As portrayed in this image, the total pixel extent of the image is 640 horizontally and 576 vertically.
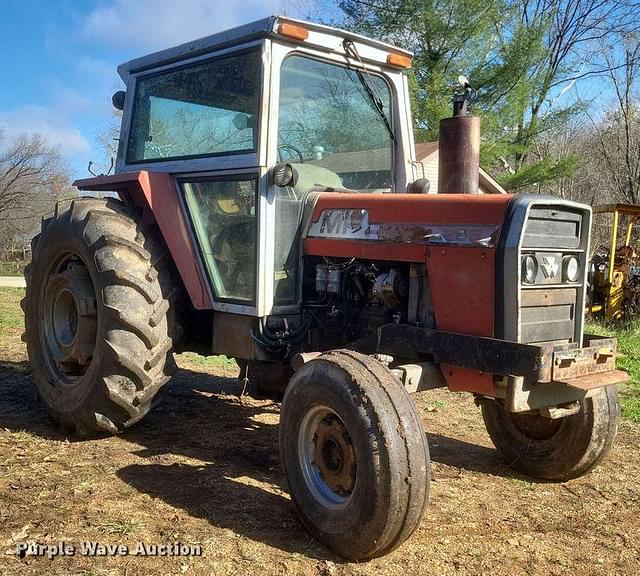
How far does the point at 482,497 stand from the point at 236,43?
10.1 feet

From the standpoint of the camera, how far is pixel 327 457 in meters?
3.24

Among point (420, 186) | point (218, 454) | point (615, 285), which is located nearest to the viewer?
point (218, 454)

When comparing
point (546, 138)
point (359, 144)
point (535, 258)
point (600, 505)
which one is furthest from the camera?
point (546, 138)

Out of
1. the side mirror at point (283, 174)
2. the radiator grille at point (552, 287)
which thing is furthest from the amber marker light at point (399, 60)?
the radiator grille at point (552, 287)

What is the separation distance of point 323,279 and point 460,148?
48.8 inches

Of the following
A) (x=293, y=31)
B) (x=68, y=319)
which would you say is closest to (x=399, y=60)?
(x=293, y=31)

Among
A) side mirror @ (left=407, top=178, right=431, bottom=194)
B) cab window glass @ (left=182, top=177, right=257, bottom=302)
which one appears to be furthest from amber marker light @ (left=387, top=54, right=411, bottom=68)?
cab window glass @ (left=182, top=177, right=257, bottom=302)

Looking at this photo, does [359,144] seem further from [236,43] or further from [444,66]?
[444,66]

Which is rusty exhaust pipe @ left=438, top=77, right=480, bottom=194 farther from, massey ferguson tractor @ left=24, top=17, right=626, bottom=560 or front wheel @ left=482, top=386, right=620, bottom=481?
front wheel @ left=482, top=386, right=620, bottom=481

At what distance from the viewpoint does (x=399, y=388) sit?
3061 mm

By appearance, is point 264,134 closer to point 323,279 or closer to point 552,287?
point 323,279

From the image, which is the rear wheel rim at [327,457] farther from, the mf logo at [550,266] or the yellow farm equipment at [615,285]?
the yellow farm equipment at [615,285]

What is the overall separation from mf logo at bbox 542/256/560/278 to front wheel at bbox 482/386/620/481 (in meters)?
0.72

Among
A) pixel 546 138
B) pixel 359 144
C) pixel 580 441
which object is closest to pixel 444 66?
pixel 546 138
